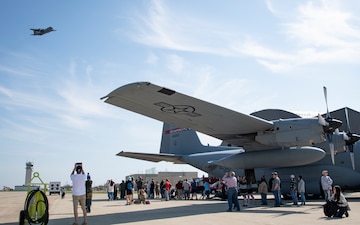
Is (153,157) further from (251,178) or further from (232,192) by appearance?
(232,192)

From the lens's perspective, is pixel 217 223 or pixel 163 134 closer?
pixel 217 223

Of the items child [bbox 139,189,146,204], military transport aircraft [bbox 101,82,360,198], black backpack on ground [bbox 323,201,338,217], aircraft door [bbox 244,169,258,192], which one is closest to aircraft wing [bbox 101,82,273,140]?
military transport aircraft [bbox 101,82,360,198]

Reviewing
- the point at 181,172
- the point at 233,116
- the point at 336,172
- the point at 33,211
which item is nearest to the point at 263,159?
the point at 233,116

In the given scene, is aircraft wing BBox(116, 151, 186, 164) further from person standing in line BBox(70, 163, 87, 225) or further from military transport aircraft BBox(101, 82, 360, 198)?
person standing in line BBox(70, 163, 87, 225)

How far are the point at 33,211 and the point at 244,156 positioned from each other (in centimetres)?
1055

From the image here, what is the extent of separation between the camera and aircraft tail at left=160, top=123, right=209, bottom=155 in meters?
24.6

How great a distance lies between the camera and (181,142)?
2512cm

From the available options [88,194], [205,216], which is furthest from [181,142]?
[205,216]

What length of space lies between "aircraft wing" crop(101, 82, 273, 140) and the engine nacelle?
41 cm

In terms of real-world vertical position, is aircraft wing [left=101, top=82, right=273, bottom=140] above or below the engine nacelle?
above

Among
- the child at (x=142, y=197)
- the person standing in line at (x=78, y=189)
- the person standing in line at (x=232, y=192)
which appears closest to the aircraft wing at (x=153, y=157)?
the child at (x=142, y=197)

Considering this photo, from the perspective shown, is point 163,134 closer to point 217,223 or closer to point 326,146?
point 326,146

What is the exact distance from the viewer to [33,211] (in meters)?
8.06

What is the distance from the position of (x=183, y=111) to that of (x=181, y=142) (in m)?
11.7
